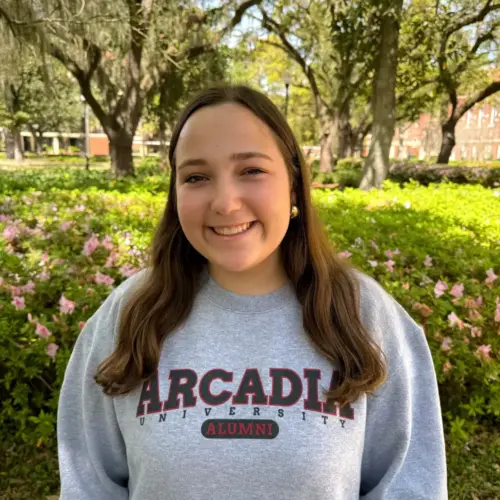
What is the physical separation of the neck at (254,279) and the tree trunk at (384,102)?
927cm

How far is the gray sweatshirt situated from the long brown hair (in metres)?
0.03

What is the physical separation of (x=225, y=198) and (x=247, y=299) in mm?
268

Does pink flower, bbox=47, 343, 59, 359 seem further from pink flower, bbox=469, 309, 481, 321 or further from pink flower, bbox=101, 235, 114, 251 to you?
pink flower, bbox=469, 309, 481, 321

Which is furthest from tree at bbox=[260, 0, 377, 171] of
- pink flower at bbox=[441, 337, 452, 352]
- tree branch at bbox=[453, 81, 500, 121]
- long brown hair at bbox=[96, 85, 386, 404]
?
long brown hair at bbox=[96, 85, 386, 404]

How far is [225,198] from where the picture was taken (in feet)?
3.87

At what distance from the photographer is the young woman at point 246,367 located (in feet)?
3.76

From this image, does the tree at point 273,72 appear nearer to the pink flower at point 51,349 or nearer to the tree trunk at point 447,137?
the tree trunk at point 447,137

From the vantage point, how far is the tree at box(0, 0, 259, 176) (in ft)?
29.2

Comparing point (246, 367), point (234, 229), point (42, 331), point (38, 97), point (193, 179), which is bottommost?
point (42, 331)

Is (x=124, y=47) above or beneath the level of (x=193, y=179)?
above

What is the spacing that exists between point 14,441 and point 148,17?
31.6 feet

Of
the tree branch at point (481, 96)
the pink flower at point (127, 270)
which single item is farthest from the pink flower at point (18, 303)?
the tree branch at point (481, 96)

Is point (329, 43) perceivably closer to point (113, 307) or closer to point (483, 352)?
point (483, 352)

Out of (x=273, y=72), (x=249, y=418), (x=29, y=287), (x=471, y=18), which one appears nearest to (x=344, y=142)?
(x=273, y=72)
